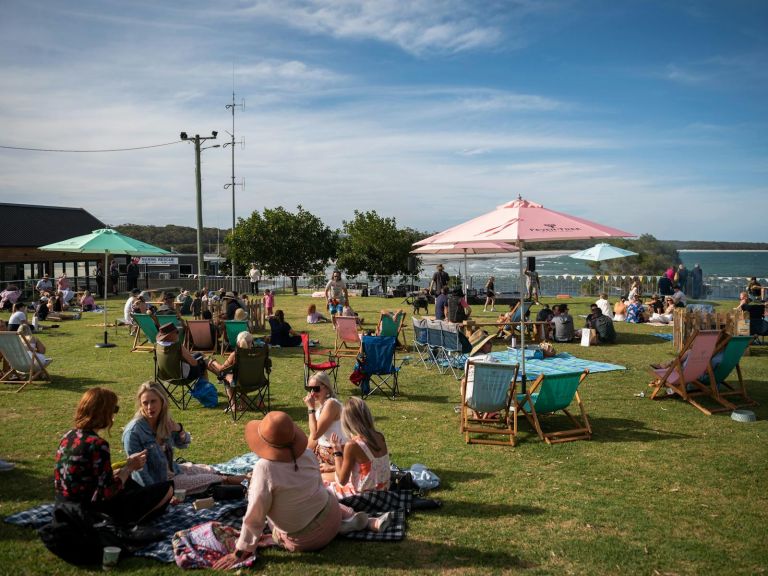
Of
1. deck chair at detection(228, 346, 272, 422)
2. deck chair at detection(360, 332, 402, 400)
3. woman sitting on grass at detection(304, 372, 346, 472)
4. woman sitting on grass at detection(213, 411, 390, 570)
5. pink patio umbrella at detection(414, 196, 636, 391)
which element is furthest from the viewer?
deck chair at detection(360, 332, 402, 400)

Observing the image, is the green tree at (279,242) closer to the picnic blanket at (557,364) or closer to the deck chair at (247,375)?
the picnic blanket at (557,364)

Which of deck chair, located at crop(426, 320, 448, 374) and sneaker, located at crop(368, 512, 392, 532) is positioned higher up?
deck chair, located at crop(426, 320, 448, 374)

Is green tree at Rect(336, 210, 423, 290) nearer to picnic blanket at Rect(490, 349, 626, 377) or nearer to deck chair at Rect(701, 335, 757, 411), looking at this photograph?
picnic blanket at Rect(490, 349, 626, 377)

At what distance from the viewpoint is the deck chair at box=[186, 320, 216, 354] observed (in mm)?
12633

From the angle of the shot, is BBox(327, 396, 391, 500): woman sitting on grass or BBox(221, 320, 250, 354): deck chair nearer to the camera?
BBox(327, 396, 391, 500): woman sitting on grass

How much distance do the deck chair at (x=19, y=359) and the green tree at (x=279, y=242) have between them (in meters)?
26.2

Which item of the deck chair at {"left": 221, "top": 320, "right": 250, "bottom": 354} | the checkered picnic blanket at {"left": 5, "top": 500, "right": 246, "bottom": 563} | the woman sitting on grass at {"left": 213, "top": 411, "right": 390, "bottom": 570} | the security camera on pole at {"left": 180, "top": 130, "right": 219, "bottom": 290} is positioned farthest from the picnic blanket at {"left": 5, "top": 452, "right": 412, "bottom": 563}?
the security camera on pole at {"left": 180, "top": 130, "right": 219, "bottom": 290}

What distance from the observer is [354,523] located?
4.88 m

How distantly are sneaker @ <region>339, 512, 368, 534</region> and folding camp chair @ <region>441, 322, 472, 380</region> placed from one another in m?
6.53

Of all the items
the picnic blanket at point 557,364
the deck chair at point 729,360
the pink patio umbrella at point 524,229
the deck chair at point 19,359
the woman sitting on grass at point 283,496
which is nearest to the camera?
the woman sitting on grass at point 283,496

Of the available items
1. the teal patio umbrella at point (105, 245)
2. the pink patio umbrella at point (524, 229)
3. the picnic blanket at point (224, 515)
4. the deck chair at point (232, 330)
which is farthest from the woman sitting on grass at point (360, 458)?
the teal patio umbrella at point (105, 245)

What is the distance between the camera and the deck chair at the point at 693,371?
880cm

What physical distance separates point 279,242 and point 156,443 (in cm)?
3196

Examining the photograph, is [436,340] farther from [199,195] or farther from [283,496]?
[199,195]
